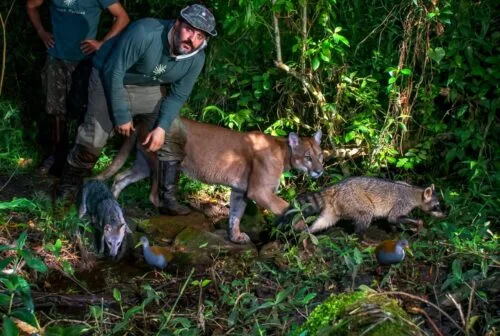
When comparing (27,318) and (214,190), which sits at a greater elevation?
(27,318)

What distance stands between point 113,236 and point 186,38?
6.21 feet

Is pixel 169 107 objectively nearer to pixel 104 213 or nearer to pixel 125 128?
pixel 125 128

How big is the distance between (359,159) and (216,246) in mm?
2716

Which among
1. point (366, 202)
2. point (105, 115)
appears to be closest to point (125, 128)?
point (105, 115)

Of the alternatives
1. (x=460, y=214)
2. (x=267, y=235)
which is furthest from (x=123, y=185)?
(x=460, y=214)

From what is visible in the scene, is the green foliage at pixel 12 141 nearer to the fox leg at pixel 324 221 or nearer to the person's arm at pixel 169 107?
the person's arm at pixel 169 107

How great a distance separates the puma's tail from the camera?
7545 millimetres

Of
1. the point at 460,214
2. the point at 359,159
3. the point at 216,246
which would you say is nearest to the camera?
the point at 216,246

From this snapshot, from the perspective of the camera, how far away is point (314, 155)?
739cm

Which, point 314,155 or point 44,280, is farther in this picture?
point 314,155

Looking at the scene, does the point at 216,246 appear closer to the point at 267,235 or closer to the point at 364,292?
the point at 267,235

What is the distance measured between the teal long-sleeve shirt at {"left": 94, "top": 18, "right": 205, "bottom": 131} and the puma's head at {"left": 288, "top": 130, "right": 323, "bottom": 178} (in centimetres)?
136

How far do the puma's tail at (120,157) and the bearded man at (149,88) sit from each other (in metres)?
0.44

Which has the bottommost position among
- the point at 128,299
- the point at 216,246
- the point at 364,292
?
the point at 216,246
